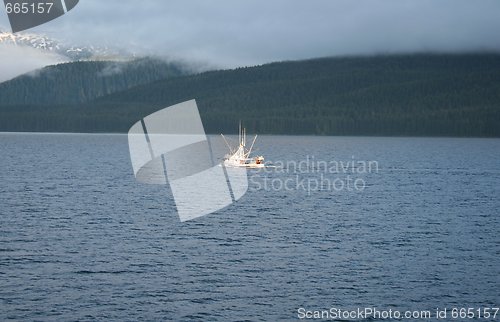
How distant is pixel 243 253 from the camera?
6325 cm

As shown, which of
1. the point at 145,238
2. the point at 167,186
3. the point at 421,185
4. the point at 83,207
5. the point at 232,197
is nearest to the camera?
the point at 145,238

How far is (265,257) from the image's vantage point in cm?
6194

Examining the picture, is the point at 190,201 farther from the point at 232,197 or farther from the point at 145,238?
the point at 145,238

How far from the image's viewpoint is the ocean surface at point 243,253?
48.8 m

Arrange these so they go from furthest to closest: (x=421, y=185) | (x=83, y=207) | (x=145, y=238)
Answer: (x=421, y=185) → (x=83, y=207) → (x=145, y=238)

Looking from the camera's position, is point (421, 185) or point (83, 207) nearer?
point (83, 207)

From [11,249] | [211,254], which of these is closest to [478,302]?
[211,254]

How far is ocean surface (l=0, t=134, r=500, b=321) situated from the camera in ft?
160

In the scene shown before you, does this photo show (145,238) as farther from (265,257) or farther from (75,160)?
(75,160)

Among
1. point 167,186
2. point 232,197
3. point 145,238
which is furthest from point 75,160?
point 145,238

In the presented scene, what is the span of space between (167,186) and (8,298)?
7008 cm

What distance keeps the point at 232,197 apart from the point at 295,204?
10.3 m

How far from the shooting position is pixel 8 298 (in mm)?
47969

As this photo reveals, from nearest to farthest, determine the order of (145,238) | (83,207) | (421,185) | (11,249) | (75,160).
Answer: (11,249)
(145,238)
(83,207)
(421,185)
(75,160)
